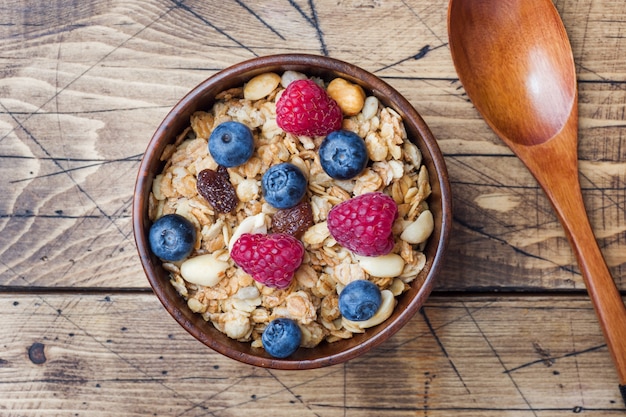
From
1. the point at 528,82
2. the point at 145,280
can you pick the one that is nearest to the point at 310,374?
the point at 145,280

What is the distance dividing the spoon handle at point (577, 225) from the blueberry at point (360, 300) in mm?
393

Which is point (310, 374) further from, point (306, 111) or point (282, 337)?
point (306, 111)

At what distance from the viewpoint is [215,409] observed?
1.19 meters

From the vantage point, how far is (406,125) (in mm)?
1027

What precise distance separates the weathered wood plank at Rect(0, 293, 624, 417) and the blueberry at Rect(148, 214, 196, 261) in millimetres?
229

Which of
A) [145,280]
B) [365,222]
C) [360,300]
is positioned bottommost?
[145,280]

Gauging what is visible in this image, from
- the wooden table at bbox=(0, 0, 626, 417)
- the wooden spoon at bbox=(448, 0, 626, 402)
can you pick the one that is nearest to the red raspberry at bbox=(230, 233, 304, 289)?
the wooden table at bbox=(0, 0, 626, 417)

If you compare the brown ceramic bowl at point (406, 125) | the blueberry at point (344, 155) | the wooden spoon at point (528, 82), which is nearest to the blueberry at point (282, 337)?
the brown ceramic bowl at point (406, 125)

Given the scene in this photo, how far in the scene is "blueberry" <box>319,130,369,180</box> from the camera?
0.95m

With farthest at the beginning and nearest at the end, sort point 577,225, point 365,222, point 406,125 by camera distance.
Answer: point 577,225 → point 406,125 → point 365,222

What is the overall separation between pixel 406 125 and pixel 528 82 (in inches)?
11.6

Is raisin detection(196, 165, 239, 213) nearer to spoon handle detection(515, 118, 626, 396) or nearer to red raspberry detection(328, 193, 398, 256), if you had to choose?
red raspberry detection(328, 193, 398, 256)

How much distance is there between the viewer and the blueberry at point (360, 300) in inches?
37.9

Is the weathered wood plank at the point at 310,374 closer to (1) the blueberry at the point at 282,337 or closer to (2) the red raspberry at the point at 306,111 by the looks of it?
(1) the blueberry at the point at 282,337
